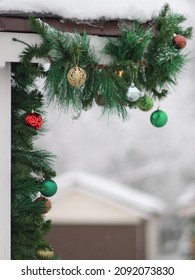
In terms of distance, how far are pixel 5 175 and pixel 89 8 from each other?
0.77 meters

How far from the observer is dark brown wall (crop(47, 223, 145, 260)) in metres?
16.4

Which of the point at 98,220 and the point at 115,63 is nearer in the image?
the point at 115,63

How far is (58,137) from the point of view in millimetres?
20297

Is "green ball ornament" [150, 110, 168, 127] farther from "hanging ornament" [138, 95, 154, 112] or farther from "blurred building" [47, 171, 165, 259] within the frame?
"blurred building" [47, 171, 165, 259]

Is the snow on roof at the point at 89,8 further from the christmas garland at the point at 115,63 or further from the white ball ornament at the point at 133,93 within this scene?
the white ball ornament at the point at 133,93

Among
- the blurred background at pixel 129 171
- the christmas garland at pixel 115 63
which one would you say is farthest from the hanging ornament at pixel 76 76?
the blurred background at pixel 129 171

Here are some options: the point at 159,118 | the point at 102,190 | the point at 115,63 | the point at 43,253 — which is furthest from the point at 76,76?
the point at 102,190

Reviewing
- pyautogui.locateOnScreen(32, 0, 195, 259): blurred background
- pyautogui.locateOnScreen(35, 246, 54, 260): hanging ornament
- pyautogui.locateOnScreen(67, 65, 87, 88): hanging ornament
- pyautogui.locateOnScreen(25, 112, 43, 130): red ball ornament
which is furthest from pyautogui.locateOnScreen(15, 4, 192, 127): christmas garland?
pyautogui.locateOnScreen(32, 0, 195, 259): blurred background

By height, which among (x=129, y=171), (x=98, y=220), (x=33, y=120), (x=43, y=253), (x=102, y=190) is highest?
(x=129, y=171)

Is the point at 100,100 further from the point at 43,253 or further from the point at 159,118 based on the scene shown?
the point at 43,253

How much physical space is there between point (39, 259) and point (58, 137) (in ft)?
56.7

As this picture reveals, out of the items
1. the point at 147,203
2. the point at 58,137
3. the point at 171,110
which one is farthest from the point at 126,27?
the point at 58,137

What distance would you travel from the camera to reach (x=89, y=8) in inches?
111

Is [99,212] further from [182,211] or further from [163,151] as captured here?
[163,151]
